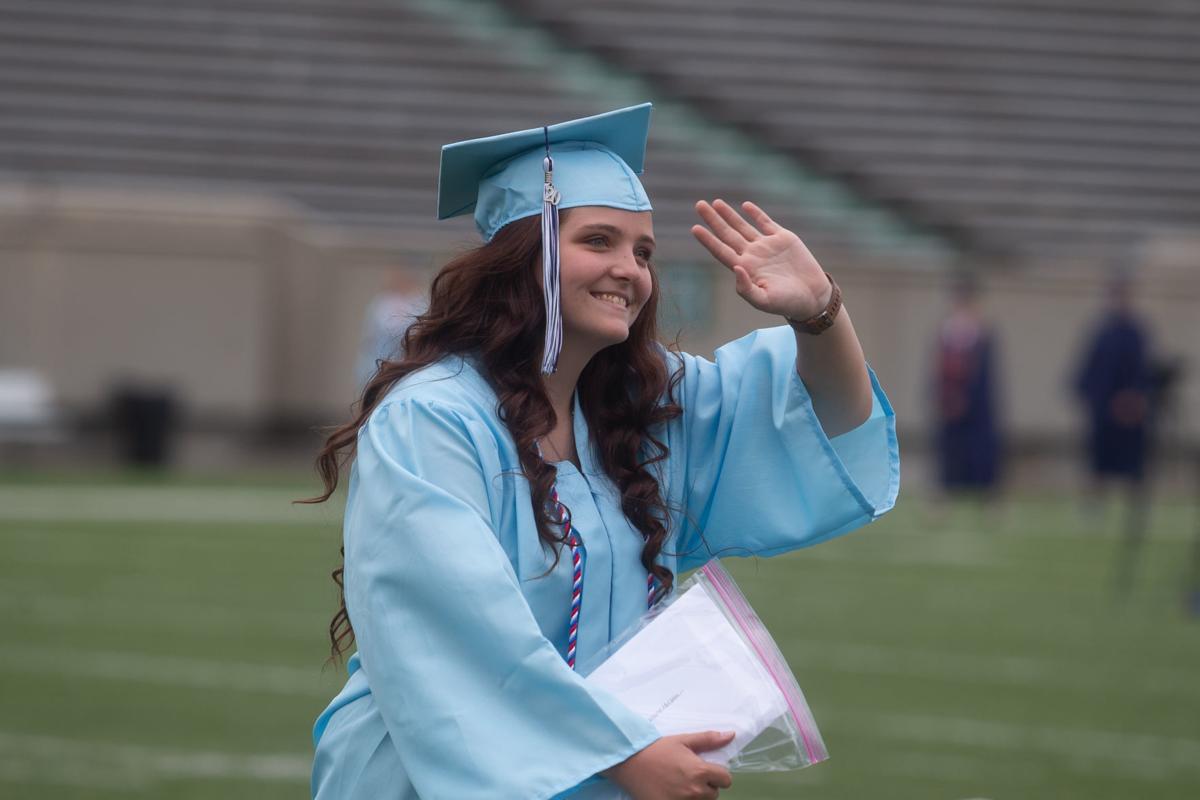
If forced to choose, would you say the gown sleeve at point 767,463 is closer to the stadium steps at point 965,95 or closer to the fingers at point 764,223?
the fingers at point 764,223

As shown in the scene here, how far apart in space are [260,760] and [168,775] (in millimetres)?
368

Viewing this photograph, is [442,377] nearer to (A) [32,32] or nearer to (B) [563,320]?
(B) [563,320]

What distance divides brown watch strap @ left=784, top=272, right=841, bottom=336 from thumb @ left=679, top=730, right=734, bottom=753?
0.73 meters

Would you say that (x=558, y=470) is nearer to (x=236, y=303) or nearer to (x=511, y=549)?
(x=511, y=549)

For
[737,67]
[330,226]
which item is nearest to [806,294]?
[330,226]

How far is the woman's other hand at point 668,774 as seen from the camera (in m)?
→ 2.87

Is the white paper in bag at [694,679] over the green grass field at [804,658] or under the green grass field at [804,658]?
over

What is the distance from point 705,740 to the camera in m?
2.94

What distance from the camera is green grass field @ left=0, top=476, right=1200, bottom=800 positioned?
22.7 feet

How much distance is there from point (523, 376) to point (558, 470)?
17cm

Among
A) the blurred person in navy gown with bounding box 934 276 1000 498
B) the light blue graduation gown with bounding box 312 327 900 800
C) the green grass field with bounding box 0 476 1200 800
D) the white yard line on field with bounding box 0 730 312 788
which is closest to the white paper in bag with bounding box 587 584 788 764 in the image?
the light blue graduation gown with bounding box 312 327 900 800

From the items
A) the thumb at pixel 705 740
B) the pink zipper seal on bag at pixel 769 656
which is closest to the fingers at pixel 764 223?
the pink zipper seal on bag at pixel 769 656

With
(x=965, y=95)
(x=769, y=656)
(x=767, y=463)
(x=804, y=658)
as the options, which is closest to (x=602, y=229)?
(x=767, y=463)

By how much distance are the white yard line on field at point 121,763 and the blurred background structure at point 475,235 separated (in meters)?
0.85
